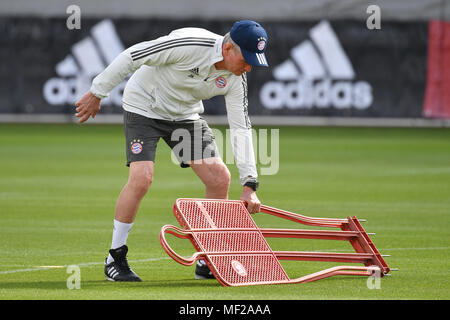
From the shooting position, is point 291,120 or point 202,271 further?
point 291,120

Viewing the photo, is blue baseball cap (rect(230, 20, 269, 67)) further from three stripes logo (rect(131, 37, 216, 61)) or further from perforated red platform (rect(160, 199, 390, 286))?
perforated red platform (rect(160, 199, 390, 286))

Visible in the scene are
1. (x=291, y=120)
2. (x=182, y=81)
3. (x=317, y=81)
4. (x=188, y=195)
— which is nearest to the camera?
(x=182, y=81)

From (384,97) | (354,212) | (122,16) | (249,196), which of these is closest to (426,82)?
(384,97)

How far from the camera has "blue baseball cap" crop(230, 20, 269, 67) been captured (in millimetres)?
8117

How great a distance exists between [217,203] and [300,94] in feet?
74.3

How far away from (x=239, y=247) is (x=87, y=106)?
1.71m

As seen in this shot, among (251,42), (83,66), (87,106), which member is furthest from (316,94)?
(87,106)

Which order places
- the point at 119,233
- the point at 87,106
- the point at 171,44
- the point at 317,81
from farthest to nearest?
the point at 317,81 < the point at 119,233 < the point at 171,44 < the point at 87,106

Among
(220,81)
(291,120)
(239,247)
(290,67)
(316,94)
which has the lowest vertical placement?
(239,247)

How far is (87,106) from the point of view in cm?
807

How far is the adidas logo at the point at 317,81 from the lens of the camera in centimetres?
3070

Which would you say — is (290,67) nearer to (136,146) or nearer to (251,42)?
(136,146)

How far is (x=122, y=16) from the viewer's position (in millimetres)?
31859

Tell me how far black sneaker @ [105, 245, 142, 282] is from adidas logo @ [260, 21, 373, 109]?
22.8 meters
